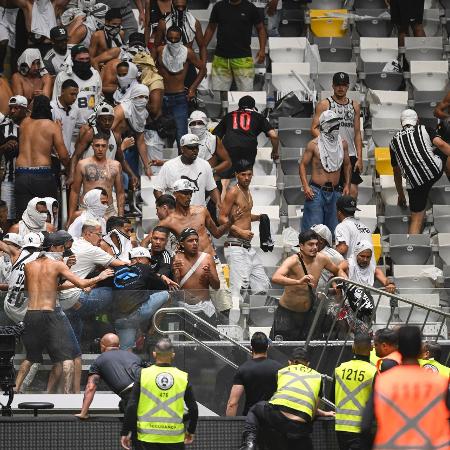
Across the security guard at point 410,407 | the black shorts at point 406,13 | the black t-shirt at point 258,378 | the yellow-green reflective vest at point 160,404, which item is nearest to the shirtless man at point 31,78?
the black shorts at point 406,13

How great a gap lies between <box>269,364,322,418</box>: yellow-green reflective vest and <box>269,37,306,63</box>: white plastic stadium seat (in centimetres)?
933

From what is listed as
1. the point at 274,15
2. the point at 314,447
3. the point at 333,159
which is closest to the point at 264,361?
the point at 314,447

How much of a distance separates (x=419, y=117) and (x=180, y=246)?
6465 millimetres

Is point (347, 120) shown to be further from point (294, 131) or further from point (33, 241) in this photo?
point (33, 241)

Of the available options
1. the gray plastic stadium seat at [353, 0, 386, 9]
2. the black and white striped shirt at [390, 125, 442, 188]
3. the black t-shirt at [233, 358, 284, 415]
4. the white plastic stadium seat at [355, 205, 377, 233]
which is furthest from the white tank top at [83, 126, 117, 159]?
the gray plastic stadium seat at [353, 0, 386, 9]

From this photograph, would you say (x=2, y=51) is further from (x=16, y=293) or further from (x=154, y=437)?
(x=154, y=437)

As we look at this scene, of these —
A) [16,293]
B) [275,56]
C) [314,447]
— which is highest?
[275,56]

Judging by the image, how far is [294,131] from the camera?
23.4 metres

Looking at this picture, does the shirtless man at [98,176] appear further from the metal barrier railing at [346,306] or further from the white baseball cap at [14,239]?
the metal barrier railing at [346,306]

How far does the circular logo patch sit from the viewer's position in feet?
51.2

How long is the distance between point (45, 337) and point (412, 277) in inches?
217

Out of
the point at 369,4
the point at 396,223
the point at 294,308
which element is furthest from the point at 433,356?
the point at 369,4

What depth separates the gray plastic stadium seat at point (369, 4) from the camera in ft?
85.6

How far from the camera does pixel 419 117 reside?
79.5 feet
